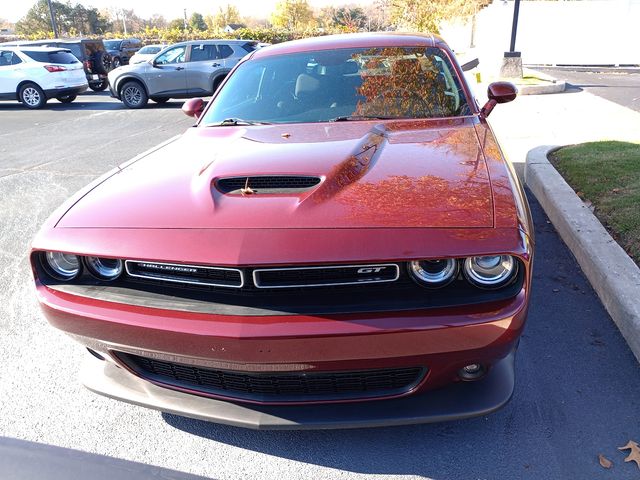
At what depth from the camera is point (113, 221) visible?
83.7 inches

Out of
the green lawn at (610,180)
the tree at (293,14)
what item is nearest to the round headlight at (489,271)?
the green lawn at (610,180)

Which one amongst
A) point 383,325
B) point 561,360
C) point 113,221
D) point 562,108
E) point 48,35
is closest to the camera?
point 383,325

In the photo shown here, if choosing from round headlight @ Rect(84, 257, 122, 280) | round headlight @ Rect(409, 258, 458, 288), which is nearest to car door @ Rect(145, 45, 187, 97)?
round headlight @ Rect(84, 257, 122, 280)

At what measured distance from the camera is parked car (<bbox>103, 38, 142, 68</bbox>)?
22.4 metres

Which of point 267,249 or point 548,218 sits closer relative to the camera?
point 267,249

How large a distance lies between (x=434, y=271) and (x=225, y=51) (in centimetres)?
1368

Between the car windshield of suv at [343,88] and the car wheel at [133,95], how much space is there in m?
11.4

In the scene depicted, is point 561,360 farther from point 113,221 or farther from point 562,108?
point 562,108

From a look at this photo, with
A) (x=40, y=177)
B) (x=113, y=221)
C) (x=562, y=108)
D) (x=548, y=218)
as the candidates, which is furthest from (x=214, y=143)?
(x=562, y=108)

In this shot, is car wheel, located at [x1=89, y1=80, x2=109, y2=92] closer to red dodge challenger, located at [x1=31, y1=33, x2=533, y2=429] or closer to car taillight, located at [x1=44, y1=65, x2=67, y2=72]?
car taillight, located at [x1=44, y1=65, x2=67, y2=72]

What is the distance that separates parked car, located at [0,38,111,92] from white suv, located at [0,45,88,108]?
9.78 feet

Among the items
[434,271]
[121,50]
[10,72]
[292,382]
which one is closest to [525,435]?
[434,271]

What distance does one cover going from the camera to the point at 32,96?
15039 mm

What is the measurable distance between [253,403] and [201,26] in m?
89.0
